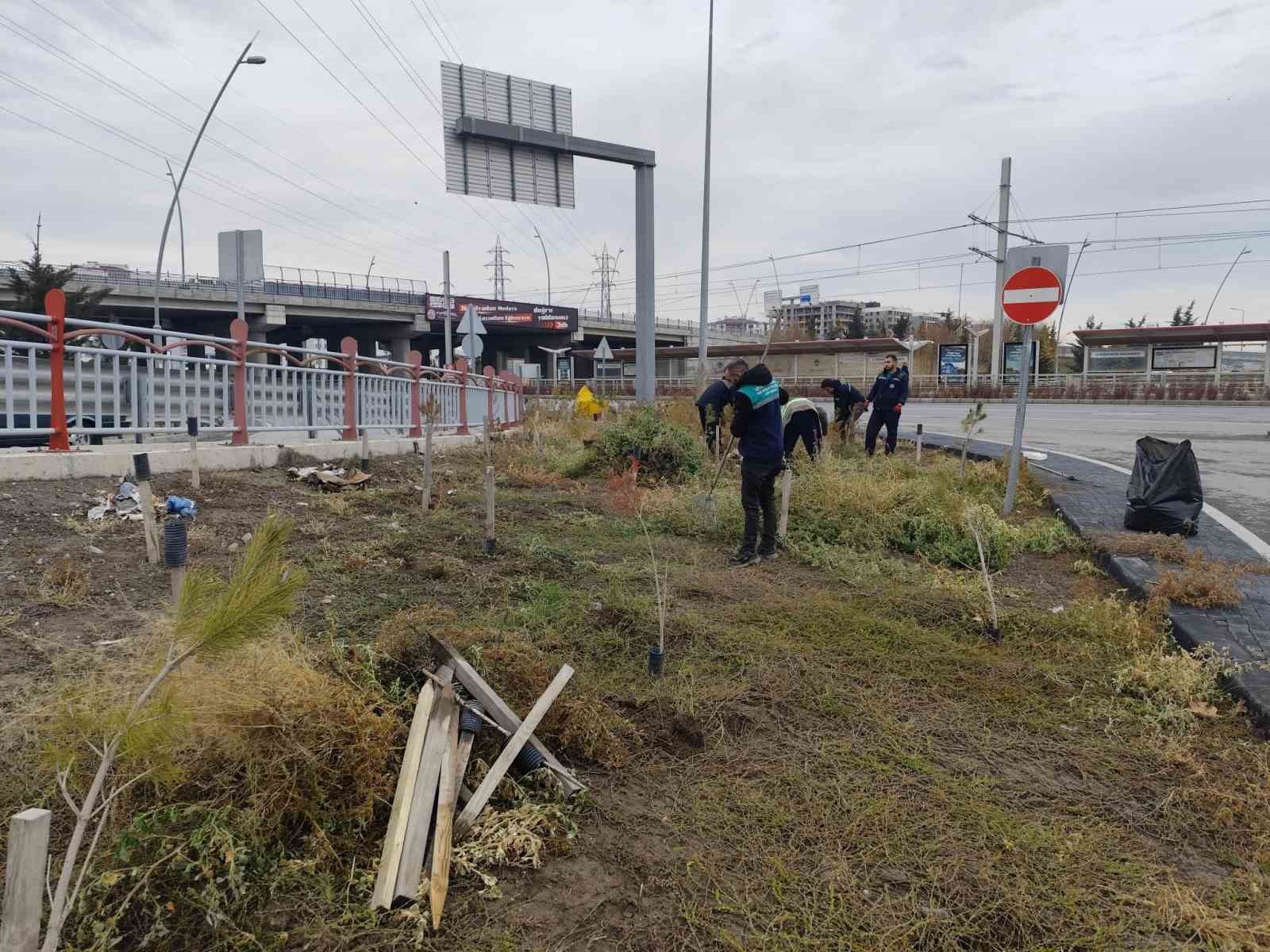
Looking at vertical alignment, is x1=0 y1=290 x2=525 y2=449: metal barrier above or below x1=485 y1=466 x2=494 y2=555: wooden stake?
above

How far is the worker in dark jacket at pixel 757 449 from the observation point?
255 inches

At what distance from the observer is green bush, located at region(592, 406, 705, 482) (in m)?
10.6

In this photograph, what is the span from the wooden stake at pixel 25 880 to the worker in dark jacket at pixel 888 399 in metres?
11.4

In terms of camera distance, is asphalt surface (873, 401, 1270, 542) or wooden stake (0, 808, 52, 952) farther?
asphalt surface (873, 401, 1270, 542)

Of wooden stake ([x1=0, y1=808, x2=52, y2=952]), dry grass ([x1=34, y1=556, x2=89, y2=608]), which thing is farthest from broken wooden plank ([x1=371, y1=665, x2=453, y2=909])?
dry grass ([x1=34, y1=556, x2=89, y2=608])

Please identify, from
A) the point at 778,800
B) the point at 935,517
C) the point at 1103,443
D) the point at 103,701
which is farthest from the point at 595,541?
the point at 1103,443

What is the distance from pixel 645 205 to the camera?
2083 cm

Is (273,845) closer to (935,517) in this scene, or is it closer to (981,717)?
(981,717)

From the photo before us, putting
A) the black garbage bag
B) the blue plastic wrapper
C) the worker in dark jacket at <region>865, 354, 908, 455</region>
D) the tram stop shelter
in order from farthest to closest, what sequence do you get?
the tram stop shelter, the worker in dark jacket at <region>865, 354, 908, 455</region>, the black garbage bag, the blue plastic wrapper

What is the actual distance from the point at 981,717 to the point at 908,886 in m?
Result: 1.38

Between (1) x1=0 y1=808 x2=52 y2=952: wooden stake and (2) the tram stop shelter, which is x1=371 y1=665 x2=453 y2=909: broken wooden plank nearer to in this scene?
(1) x1=0 y1=808 x2=52 y2=952: wooden stake

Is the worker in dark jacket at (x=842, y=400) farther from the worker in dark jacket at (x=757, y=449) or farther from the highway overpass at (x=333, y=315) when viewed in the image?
the highway overpass at (x=333, y=315)

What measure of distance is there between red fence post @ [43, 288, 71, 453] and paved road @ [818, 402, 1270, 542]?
9.96 metres

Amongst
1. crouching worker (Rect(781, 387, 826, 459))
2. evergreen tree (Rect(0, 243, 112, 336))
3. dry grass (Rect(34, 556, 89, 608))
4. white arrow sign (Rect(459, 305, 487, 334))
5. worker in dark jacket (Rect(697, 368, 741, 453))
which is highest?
evergreen tree (Rect(0, 243, 112, 336))
